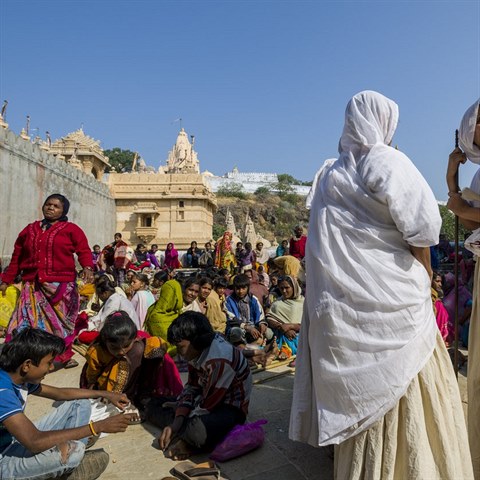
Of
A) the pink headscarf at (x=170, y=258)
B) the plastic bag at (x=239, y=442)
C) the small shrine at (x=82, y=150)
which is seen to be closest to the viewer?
the plastic bag at (x=239, y=442)

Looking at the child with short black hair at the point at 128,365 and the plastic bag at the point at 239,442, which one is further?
the child with short black hair at the point at 128,365

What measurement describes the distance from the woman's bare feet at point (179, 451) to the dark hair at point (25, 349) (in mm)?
932

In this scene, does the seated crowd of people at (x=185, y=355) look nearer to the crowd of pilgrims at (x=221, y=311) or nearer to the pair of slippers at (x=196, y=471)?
the crowd of pilgrims at (x=221, y=311)

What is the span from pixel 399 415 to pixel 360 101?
1353 mm

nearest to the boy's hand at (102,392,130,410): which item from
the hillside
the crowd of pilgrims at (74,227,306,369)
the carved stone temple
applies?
the crowd of pilgrims at (74,227,306,369)

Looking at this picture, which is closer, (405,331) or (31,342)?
(405,331)

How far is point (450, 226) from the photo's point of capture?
3906 cm

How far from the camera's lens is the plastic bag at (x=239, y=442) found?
2379 millimetres

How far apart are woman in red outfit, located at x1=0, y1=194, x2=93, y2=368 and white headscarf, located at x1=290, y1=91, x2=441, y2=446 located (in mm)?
2938

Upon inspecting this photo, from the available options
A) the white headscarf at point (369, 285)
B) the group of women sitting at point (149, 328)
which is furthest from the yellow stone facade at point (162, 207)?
the white headscarf at point (369, 285)

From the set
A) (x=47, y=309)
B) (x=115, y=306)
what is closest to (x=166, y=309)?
(x=115, y=306)

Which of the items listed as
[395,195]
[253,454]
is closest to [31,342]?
[253,454]

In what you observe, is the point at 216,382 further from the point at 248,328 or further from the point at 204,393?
the point at 248,328

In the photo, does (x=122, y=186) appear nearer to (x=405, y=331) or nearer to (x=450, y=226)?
(x=405, y=331)
